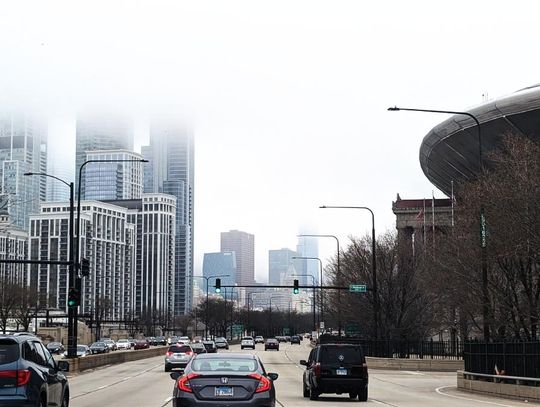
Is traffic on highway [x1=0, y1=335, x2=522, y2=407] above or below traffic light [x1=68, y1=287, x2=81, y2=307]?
below

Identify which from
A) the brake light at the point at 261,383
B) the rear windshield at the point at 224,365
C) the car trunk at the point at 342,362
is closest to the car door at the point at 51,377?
the rear windshield at the point at 224,365

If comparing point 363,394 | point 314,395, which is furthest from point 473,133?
point 314,395

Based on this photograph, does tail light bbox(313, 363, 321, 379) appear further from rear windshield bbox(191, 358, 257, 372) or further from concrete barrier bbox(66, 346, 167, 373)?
concrete barrier bbox(66, 346, 167, 373)

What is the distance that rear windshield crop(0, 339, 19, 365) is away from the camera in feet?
44.8

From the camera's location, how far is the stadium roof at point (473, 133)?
6625cm

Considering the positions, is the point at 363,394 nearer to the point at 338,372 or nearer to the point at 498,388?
the point at 338,372

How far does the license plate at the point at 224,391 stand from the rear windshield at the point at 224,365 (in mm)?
537

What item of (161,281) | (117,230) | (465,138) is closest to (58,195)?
(161,281)

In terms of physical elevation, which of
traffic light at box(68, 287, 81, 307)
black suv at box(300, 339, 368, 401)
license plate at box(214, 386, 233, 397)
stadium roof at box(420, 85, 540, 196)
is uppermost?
stadium roof at box(420, 85, 540, 196)

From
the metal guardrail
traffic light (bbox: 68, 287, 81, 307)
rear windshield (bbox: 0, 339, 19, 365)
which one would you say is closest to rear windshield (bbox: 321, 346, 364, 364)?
the metal guardrail

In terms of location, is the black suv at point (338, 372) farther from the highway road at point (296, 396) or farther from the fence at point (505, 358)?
the fence at point (505, 358)

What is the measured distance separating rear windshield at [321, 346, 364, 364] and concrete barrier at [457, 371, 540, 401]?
18.9ft

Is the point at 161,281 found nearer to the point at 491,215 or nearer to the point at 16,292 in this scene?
the point at 16,292

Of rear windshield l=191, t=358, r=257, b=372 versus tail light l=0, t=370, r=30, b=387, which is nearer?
tail light l=0, t=370, r=30, b=387
